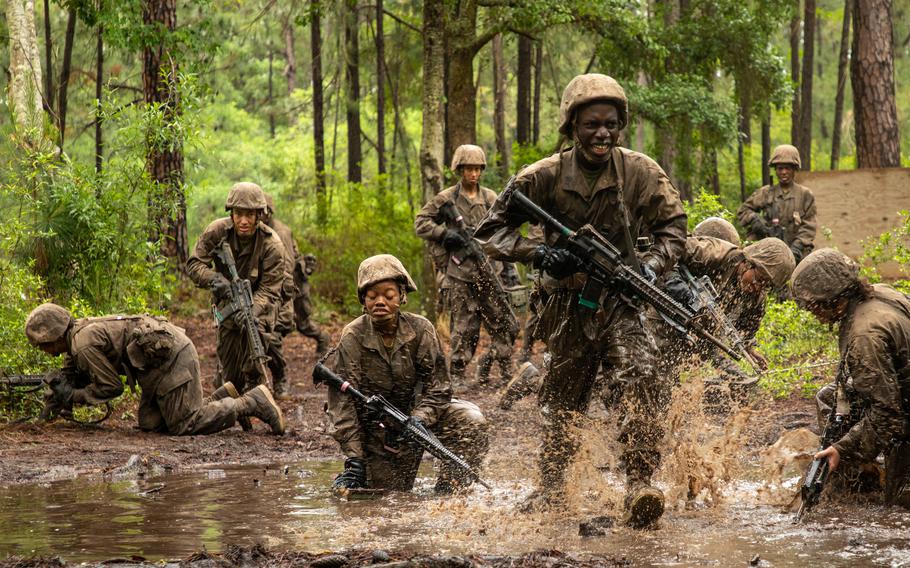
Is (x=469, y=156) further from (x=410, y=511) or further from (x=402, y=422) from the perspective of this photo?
(x=410, y=511)

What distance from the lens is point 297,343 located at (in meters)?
19.6

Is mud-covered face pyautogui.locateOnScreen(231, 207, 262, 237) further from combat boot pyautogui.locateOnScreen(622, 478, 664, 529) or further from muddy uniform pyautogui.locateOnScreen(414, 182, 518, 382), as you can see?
combat boot pyautogui.locateOnScreen(622, 478, 664, 529)

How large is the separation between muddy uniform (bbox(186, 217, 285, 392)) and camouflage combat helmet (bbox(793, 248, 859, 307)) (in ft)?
20.3

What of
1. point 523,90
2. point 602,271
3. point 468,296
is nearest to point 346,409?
point 602,271

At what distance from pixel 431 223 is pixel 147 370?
13.7 feet

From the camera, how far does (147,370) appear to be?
33.3ft

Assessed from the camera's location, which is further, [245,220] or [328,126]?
[328,126]

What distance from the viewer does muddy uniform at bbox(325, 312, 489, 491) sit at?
25.1 ft

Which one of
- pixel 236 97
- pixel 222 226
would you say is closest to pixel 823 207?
pixel 222 226

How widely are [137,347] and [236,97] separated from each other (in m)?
29.1

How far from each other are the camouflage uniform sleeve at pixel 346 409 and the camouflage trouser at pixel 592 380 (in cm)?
132

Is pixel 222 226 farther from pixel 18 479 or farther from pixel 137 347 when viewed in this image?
pixel 18 479

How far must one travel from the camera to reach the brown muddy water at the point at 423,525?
5703mm

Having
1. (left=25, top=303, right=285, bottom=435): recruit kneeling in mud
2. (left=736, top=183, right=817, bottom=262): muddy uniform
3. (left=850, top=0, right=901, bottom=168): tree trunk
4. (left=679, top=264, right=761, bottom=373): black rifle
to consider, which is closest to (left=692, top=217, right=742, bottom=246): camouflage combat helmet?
(left=679, top=264, right=761, bottom=373): black rifle
